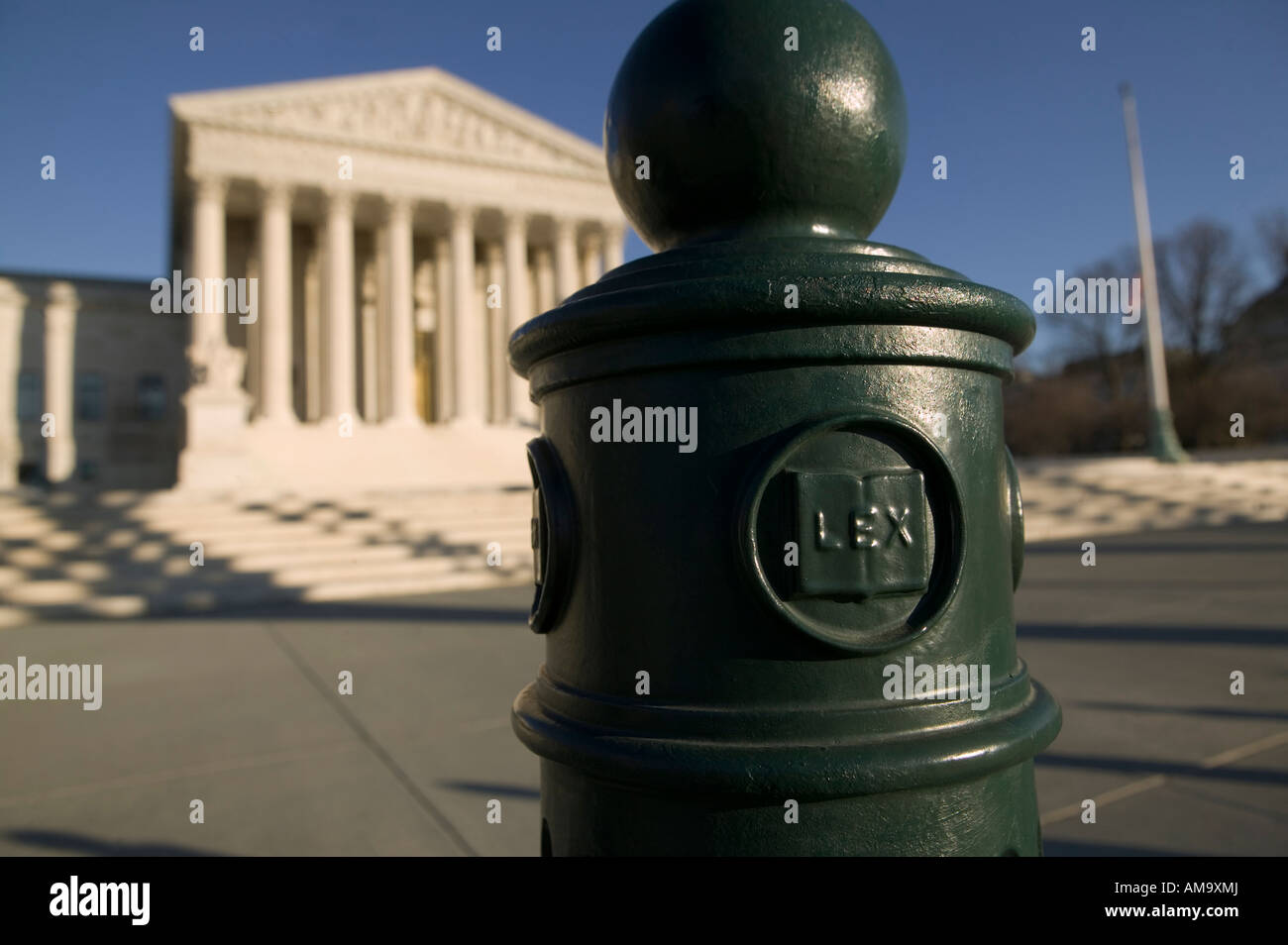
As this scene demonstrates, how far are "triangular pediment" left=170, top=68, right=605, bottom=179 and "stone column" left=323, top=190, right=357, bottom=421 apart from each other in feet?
9.38

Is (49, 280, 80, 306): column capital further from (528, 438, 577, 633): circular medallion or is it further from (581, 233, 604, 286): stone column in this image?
(528, 438, 577, 633): circular medallion

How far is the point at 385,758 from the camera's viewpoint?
4879 millimetres

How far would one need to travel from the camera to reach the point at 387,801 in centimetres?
419

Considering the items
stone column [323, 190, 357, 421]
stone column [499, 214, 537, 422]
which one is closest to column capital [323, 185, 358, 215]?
stone column [323, 190, 357, 421]

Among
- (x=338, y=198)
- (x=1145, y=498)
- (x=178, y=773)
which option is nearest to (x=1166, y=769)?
(x=178, y=773)

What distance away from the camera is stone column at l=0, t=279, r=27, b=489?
124 ft

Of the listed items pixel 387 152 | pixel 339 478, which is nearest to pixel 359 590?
pixel 339 478

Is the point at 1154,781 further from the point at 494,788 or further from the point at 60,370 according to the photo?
the point at 60,370

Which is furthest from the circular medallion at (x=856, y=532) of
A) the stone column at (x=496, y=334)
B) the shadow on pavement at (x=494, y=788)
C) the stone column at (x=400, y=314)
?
the stone column at (x=496, y=334)

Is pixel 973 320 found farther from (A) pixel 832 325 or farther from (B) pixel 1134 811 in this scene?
(B) pixel 1134 811

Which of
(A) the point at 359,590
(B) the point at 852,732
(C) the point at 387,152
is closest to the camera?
(B) the point at 852,732

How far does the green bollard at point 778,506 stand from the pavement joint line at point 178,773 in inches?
147

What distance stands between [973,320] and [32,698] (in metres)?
7.61

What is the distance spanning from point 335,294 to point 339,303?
1.37ft
